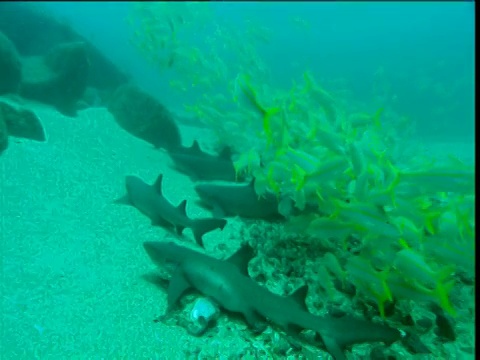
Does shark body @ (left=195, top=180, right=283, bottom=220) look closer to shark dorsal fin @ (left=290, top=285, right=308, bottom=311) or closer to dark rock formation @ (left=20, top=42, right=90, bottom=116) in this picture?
shark dorsal fin @ (left=290, top=285, right=308, bottom=311)

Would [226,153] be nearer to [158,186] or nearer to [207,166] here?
[207,166]

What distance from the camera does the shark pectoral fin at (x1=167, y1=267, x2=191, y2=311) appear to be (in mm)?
3740

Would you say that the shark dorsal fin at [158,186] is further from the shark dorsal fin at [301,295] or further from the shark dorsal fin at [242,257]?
the shark dorsal fin at [301,295]

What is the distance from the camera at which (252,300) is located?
360cm

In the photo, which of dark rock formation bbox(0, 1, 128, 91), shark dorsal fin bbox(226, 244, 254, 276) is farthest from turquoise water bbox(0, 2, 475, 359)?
dark rock formation bbox(0, 1, 128, 91)

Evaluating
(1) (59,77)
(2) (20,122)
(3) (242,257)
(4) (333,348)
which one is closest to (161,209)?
(3) (242,257)

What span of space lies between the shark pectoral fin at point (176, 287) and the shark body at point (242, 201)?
2.03 meters

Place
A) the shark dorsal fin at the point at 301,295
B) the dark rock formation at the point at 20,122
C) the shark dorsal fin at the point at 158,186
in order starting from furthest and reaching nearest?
1. the dark rock formation at the point at 20,122
2. the shark dorsal fin at the point at 158,186
3. the shark dorsal fin at the point at 301,295

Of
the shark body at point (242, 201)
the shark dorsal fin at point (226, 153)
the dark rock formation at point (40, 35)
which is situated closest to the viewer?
the shark body at point (242, 201)

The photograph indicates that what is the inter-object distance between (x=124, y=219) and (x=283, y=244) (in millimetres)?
2468

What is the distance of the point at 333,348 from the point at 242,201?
291 centimetres

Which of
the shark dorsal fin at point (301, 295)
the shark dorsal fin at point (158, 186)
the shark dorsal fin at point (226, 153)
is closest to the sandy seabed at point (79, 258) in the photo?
the shark dorsal fin at point (158, 186)

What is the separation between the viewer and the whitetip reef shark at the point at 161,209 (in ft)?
15.9

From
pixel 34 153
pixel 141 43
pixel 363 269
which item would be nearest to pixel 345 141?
pixel 363 269
